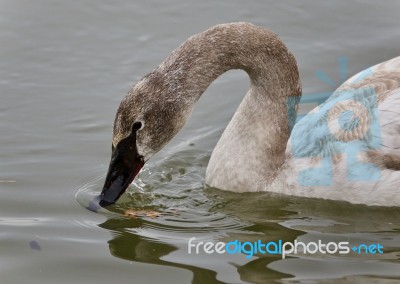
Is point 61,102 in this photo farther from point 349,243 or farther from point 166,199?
point 349,243

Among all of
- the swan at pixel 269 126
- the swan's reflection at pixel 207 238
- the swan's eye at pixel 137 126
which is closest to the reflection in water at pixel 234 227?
the swan's reflection at pixel 207 238

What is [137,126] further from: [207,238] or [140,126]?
[207,238]

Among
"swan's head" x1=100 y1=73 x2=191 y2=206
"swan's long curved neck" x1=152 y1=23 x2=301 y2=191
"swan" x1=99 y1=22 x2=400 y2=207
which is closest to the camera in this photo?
"swan's head" x1=100 y1=73 x2=191 y2=206

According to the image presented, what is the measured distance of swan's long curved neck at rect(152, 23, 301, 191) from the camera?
26.2 ft

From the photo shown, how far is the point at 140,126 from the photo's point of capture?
767cm

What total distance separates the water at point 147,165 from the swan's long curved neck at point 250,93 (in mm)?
252

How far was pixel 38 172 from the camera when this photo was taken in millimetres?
8914

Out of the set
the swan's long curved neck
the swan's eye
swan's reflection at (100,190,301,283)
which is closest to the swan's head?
the swan's eye

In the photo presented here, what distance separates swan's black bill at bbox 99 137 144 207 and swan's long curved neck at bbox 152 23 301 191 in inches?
23.7

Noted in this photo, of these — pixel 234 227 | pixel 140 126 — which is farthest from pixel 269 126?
pixel 140 126

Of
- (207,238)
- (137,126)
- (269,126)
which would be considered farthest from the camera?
(269,126)

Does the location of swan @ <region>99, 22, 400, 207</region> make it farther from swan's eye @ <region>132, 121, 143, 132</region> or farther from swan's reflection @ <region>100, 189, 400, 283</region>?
A: swan's reflection @ <region>100, 189, 400, 283</region>

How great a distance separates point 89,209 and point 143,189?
0.63 metres

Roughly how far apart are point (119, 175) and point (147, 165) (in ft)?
4.15
